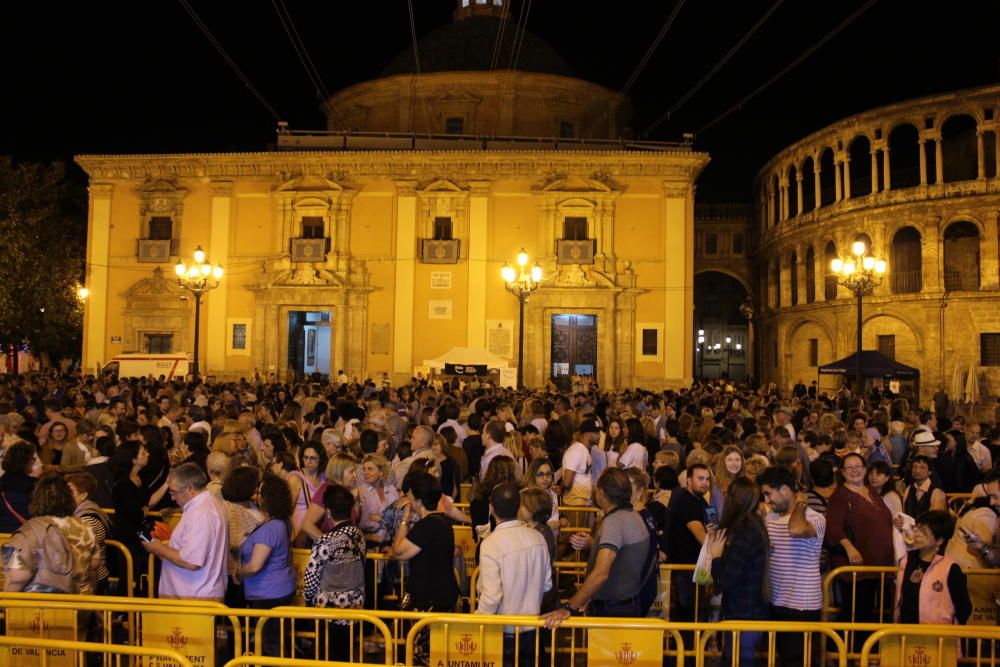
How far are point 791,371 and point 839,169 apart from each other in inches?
391

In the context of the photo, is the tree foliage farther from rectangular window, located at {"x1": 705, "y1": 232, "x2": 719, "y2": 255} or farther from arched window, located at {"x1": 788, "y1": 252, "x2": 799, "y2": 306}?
arched window, located at {"x1": 788, "y1": 252, "x2": 799, "y2": 306}

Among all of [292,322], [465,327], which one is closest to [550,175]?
[465,327]

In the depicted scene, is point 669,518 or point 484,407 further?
point 484,407

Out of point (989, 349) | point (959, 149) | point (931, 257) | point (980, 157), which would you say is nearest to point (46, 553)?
point (989, 349)

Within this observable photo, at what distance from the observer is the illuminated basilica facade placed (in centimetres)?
3030

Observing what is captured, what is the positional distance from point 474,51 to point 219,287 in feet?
52.9

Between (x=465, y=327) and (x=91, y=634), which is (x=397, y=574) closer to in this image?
(x=91, y=634)

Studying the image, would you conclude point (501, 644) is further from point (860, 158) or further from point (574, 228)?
point (860, 158)

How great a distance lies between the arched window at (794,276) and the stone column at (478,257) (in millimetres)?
16765

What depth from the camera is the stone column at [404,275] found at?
30.8m

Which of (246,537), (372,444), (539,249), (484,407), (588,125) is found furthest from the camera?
(588,125)

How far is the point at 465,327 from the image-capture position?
30.8 metres

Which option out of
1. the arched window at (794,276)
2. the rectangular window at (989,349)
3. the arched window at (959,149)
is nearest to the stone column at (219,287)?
the arched window at (794,276)

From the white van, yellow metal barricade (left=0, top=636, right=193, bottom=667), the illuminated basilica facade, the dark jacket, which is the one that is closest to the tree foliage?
the illuminated basilica facade
